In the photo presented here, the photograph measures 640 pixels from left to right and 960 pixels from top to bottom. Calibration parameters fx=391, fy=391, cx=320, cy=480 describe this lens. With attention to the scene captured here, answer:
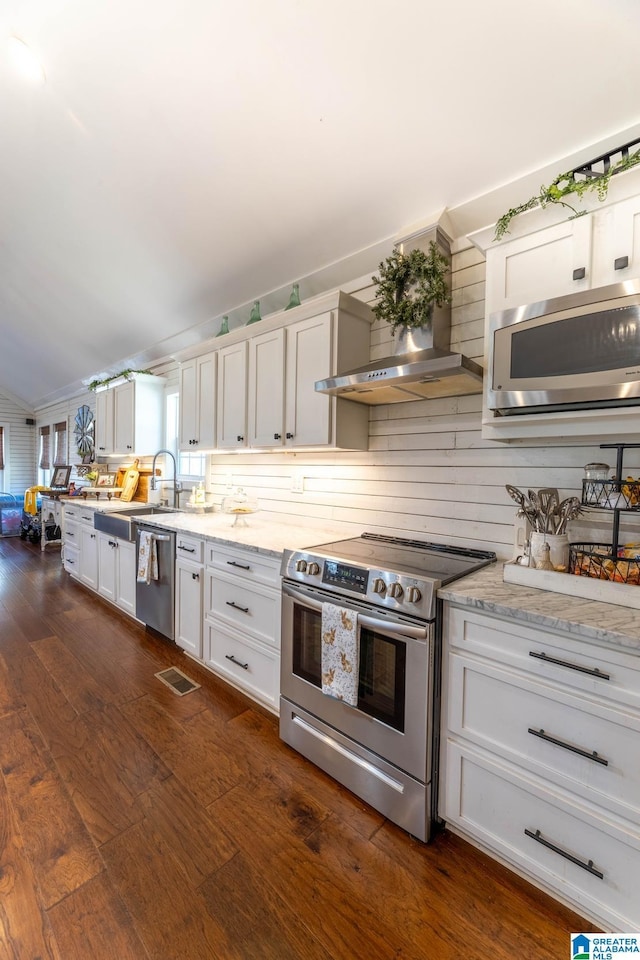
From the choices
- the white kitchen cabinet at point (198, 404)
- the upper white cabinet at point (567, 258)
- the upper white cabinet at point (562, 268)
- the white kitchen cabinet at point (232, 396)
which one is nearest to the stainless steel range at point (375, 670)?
the upper white cabinet at point (562, 268)

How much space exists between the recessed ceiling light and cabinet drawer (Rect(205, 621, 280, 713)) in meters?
3.30

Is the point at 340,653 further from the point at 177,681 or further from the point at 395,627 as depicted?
the point at 177,681

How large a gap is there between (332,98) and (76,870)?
3.30 m

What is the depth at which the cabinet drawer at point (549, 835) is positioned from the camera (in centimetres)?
111

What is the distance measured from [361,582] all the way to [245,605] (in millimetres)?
923

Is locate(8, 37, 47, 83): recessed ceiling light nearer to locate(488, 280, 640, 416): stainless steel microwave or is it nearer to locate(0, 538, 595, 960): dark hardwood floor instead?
locate(488, 280, 640, 416): stainless steel microwave

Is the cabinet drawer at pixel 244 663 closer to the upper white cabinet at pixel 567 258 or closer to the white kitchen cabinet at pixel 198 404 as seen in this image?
the white kitchen cabinet at pixel 198 404

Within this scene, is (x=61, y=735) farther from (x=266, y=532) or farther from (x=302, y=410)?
(x=302, y=410)

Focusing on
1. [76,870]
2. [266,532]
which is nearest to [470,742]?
[76,870]

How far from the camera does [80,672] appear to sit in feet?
8.63

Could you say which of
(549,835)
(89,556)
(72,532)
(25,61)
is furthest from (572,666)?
(72,532)

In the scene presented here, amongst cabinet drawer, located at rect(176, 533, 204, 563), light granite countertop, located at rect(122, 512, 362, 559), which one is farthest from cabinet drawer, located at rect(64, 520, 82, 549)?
cabinet drawer, located at rect(176, 533, 204, 563)

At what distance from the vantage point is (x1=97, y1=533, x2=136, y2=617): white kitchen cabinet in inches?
133

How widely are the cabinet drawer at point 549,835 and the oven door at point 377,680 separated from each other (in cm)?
17
